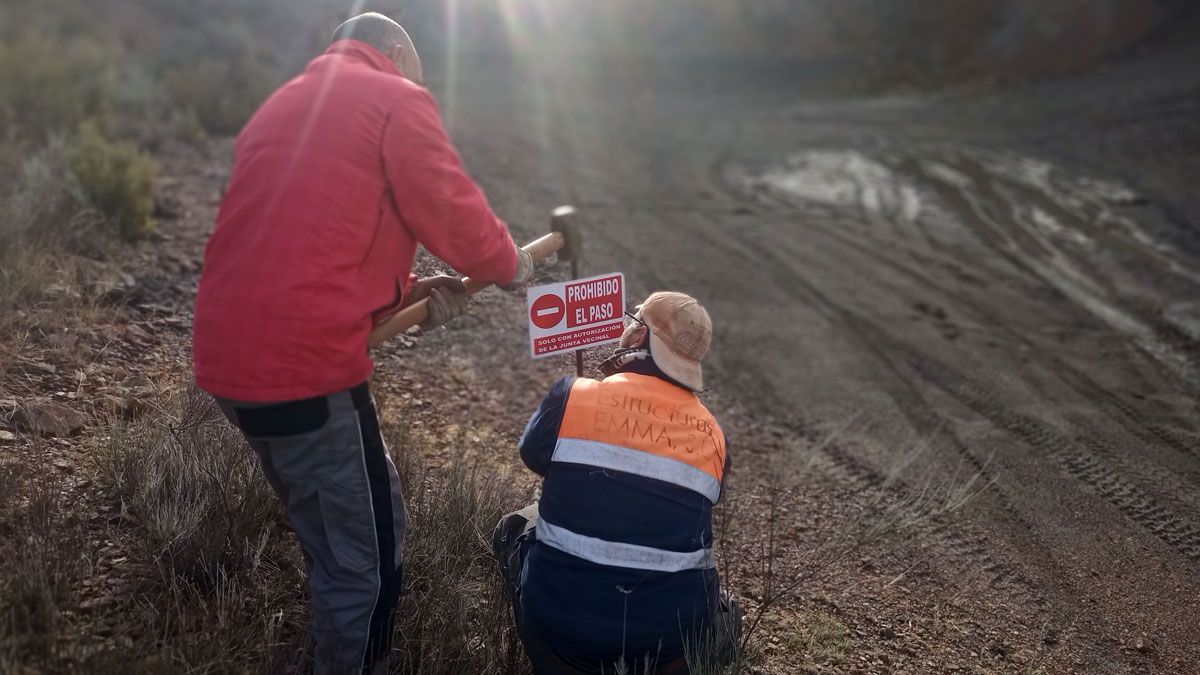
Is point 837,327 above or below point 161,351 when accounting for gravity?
below

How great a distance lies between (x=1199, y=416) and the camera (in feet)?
19.2

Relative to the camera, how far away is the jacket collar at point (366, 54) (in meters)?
2.86

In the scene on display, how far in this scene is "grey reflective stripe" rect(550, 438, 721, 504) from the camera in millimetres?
2994

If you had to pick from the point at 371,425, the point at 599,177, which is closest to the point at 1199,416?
the point at 371,425

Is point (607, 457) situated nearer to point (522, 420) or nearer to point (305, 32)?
point (522, 420)

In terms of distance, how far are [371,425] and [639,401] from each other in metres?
0.84

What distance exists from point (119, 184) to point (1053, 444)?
22.2ft

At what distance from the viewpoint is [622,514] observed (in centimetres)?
299

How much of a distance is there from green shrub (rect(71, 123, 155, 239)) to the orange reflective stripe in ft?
17.1

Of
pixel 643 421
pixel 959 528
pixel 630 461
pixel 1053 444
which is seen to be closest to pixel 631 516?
pixel 630 461

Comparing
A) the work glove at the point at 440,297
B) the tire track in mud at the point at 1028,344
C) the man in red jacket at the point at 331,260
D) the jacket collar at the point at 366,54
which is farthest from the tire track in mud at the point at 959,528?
the jacket collar at the point at 366,54

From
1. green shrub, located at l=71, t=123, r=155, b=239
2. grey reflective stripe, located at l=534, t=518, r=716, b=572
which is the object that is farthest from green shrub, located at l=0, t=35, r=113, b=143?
grey reflective stripe, located at l=534, t=518, r=716, b=572

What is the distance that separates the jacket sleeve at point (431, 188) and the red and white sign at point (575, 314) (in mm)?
517

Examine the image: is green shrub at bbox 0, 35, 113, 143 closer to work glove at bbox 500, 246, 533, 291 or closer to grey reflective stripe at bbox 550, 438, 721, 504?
work glove at bbox 500, 246, 533, 291
